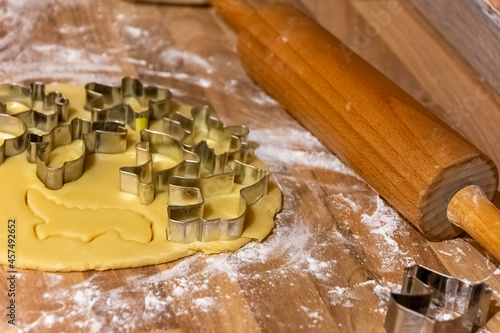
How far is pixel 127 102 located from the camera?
5.48 ft

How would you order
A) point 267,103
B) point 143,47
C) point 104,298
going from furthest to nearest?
point 143,47 < point 267,103 < point 104,298

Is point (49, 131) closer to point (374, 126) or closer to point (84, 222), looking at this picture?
point (84, 222)

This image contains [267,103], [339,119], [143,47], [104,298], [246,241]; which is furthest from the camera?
[143,47]

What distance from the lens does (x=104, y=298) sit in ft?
3.71

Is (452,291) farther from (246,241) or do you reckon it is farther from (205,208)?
(205,208)

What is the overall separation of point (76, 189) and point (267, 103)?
631 millimetres

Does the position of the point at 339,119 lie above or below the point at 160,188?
above

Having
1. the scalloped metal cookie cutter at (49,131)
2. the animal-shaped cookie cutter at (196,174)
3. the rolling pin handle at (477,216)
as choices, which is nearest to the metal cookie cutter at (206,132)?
the animal-shaped cookie cutter at (196,174)

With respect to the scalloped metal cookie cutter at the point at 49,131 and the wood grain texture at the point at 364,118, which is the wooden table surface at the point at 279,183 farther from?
the scalloped metal cookie cutter at the point at 49,131

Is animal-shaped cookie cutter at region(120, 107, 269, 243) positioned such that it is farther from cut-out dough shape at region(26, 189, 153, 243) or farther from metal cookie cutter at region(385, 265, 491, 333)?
metal cookie cutter at region(385, 265, 491, 333)

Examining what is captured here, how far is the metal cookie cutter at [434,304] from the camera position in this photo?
3.50 feet

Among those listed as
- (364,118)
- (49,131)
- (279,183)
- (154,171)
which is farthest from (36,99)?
(364,118)

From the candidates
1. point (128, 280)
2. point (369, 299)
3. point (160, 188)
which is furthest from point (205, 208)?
point (369, 299)

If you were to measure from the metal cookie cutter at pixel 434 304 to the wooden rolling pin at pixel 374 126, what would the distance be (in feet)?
0.35
